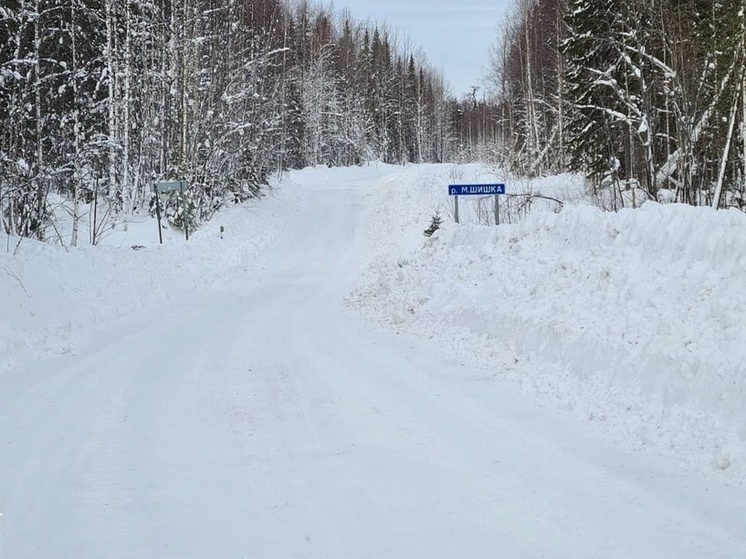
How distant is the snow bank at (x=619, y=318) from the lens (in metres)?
5.31

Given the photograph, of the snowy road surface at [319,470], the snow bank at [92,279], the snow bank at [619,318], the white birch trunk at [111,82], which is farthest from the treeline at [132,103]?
the snow bank at [619,318]

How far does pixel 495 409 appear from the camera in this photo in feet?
20.8

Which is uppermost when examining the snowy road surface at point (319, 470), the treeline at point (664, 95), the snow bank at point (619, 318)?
the treeline at point (664, 95)

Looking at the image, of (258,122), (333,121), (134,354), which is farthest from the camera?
(333,121)

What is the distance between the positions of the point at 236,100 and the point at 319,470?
889 inches

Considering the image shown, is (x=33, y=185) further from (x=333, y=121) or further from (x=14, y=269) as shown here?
(x=333, y=121)

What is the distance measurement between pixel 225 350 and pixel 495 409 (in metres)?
4.33

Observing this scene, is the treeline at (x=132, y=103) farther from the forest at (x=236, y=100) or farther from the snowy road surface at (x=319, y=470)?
the snowy road surface at (x=319, y=470)

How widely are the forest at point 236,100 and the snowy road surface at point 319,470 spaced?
737 centimetres

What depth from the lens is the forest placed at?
497 inches

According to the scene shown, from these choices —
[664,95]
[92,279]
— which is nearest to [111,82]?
[92,279]

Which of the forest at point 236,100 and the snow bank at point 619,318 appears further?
the forest at point 236,100

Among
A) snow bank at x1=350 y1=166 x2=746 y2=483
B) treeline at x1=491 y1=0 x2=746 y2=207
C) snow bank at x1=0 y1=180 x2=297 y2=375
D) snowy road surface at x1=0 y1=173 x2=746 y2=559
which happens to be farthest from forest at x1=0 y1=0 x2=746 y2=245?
snowy road surface at x1=0 y1=173 x2=746 y2=559

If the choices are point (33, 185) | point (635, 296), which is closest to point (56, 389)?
point (635, 296)
